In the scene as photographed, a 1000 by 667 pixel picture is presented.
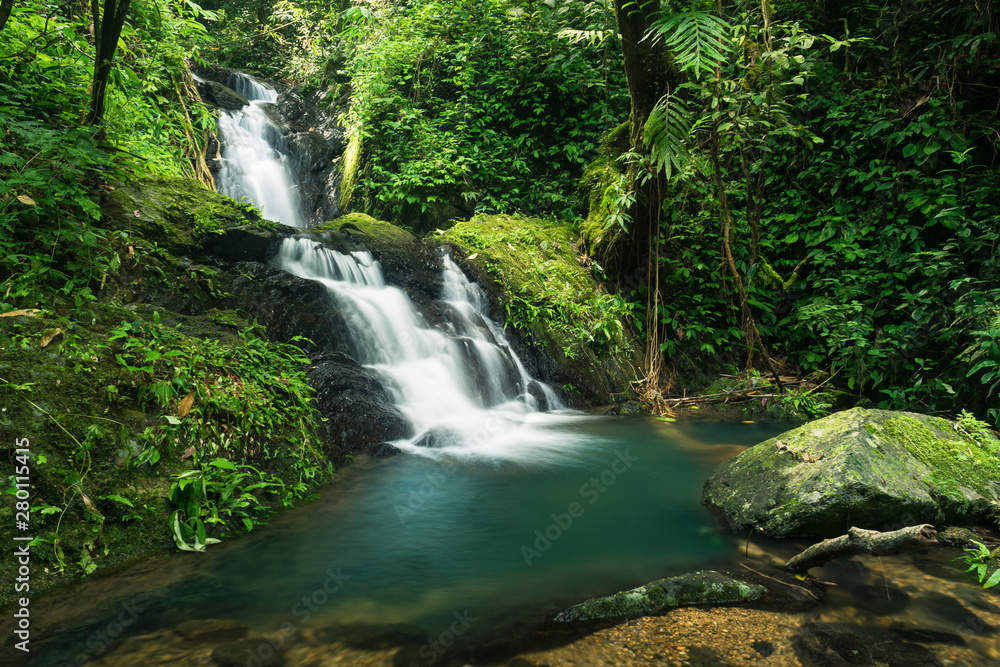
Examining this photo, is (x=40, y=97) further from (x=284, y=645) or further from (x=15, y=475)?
(x=284, y=645)

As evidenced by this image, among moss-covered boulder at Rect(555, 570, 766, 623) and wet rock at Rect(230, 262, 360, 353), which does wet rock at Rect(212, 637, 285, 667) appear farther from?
wet rock at Rect(230, 262, 360, 353)

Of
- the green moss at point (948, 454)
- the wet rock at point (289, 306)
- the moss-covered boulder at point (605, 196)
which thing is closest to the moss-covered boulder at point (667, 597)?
the green moss at point (948, 454)

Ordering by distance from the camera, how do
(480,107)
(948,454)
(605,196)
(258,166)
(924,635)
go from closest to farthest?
(924,635), (948,454), (605,196), (480,107), (258,166)

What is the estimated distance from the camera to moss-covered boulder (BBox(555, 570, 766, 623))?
8.14 ft

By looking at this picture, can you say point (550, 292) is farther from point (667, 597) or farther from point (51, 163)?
point (51, 163)

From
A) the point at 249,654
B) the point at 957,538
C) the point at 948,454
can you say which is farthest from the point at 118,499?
the point at 948,454

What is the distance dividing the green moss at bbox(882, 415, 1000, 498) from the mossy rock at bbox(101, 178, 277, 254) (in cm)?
653

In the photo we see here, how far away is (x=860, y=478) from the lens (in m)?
3.27

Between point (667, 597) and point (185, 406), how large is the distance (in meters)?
3.13

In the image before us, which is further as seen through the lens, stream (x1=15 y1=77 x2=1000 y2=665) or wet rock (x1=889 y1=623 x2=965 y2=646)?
stream (x1=15 y1=77 x2=1000 y2=665)

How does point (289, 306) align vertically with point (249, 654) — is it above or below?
above

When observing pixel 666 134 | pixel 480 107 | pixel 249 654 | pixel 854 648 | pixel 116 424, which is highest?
pixel 480 107

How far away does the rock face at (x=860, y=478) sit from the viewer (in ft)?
10.7

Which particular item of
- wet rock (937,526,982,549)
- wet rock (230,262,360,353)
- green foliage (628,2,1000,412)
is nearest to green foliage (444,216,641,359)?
green foliage (628,2,1000,412)
